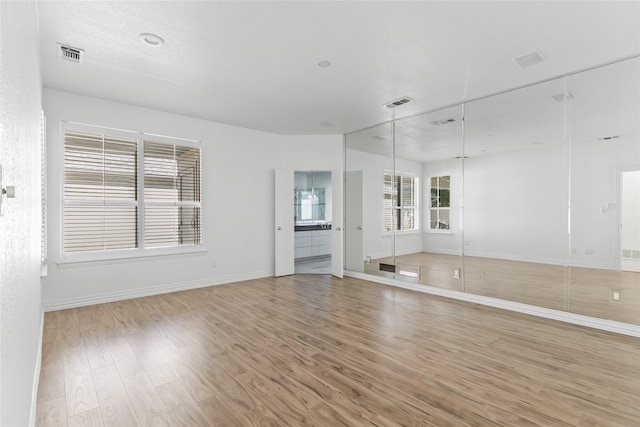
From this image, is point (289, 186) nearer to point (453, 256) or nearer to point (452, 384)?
point (453, 256)

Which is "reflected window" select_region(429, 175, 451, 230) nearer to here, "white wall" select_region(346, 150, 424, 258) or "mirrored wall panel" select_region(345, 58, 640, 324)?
"mirrored wall panel" select_region(345, 58, 640, 324)

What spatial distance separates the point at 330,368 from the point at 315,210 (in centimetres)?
725

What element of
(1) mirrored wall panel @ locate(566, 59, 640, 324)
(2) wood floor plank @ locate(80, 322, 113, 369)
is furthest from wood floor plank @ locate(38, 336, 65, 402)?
(1) mirrored wall panel @ locate(566, 59, 640, 324)

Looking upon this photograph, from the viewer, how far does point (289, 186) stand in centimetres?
655

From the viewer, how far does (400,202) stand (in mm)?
5762

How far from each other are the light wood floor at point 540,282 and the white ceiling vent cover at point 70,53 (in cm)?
525

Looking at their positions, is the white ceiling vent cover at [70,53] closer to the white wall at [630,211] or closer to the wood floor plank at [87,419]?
the wood floor plank at [87,419]

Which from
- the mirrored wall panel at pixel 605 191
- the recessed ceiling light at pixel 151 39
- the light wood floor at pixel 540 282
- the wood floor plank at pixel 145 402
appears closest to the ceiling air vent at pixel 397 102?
the mirrored wall panel at pixel 605 191

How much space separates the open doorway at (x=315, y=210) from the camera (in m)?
8.64

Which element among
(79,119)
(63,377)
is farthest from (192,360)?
(79,119)

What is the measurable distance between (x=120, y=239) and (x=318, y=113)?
3.63m

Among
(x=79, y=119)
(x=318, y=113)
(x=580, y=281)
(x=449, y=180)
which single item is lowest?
(x=580, y=281)

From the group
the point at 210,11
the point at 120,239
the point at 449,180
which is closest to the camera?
the point at 210,11

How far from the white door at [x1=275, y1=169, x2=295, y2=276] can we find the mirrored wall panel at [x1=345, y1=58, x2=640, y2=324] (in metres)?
1.56
